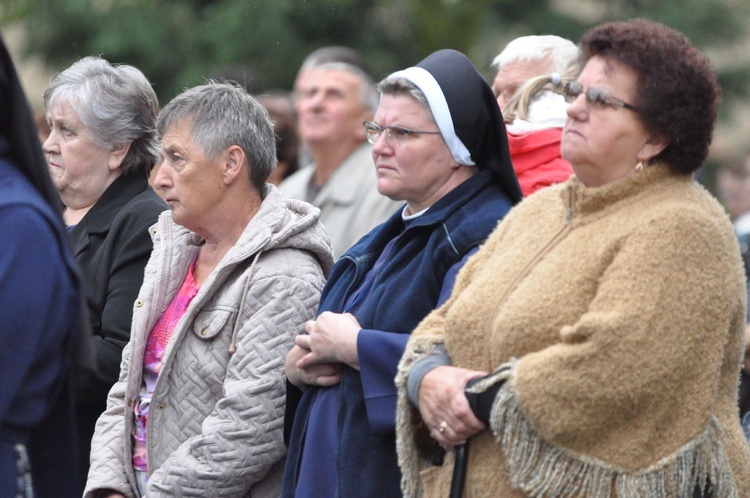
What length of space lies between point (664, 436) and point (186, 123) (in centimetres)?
210

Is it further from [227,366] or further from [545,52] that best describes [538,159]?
[227,366]

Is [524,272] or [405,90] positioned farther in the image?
[405,90]

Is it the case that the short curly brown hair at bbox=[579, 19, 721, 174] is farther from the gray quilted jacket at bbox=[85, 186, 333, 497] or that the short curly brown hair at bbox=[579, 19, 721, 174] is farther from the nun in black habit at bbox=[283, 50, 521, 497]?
the gray quilted jacket at bbox=[85, 186, 333, 497]

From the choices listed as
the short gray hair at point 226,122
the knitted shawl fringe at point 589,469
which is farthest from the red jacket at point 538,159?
the knitted shawl fringe at point 589,469

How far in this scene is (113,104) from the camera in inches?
193

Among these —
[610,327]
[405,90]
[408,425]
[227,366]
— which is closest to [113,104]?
[227,366]

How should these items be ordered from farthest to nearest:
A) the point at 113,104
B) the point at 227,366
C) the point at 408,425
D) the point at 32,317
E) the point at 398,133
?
1. the point at 113,104
2. the point at 227,366
3. the point at 398,133
4. the point at 408,425
5. the point at 32,317

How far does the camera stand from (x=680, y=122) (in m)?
3.16

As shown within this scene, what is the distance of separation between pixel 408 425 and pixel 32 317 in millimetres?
1164

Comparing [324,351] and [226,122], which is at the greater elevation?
[226,122]

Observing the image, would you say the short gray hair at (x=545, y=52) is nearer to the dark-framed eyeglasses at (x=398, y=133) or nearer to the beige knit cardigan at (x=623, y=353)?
the dark-framed eyeglasses at (x=398, y=133)

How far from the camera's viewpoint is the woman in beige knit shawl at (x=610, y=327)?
2.97m

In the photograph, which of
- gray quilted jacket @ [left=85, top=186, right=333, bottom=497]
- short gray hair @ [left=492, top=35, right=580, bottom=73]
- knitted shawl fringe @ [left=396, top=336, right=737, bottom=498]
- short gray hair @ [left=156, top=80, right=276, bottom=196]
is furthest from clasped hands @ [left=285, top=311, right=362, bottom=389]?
short gray hair @ [left=492, top=35, right=580, bottom=73]

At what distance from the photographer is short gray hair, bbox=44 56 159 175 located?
4.88m
